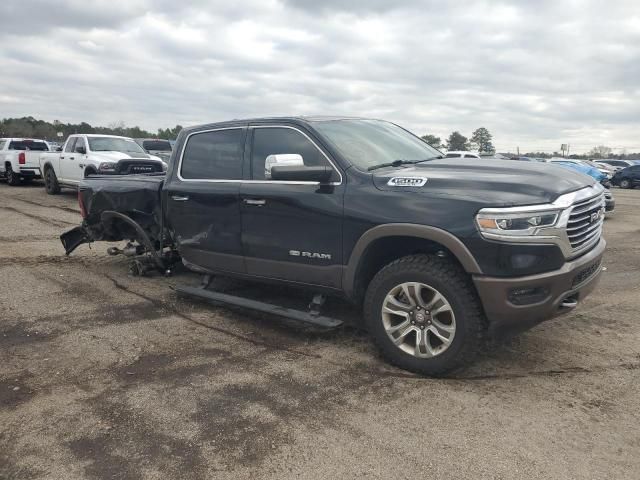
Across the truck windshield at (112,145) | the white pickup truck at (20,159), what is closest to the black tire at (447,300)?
the truck windshield at (112,145)

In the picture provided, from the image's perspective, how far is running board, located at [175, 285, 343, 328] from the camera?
4.34m

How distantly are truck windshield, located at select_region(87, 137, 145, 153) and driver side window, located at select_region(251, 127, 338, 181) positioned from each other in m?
11.1

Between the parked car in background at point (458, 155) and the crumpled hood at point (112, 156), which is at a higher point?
the parked car in background at point (458, 155)

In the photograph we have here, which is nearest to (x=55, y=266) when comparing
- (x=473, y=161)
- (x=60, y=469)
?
(x=60, y=469)

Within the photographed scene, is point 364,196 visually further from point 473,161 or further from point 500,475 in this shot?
point 500,475

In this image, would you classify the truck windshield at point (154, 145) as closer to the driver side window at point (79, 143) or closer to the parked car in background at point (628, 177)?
the driver side window at point (79, 143)

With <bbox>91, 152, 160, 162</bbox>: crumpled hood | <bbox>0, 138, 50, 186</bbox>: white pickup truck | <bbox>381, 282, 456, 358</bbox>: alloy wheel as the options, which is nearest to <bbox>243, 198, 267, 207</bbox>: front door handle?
<bbox>381, 282, 456, 358</bbox>: alloy wheel

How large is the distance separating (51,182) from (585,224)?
1647 cm

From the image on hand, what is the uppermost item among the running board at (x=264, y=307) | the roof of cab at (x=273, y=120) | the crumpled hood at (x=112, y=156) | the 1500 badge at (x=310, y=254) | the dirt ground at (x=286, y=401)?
the roof of cab at (x=273, y=120)

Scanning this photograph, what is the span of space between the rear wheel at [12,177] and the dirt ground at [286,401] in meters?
16.8

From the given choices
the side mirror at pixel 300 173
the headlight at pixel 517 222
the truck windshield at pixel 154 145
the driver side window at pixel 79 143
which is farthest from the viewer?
the truck windshield at pixel 154 145

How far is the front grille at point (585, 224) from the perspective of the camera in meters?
3.55

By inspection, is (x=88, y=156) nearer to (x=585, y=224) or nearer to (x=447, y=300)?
(x=447, y=300)

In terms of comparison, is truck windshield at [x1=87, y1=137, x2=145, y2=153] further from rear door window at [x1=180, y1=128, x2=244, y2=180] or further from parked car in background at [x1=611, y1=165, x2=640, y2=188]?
parked car in background at [x1=611, y1=165, x2=640, y2=188]
